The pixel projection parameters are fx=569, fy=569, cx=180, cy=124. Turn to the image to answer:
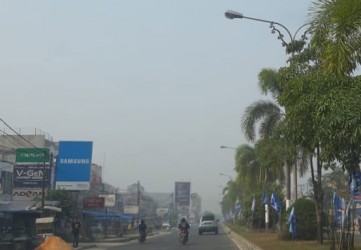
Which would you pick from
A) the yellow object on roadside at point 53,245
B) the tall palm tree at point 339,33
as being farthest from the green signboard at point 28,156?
the yellow object on roadside at point 53,245

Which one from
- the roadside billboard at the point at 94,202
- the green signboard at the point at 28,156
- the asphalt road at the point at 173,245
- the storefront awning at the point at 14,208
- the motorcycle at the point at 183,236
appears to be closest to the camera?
the storefront awning at the point at 14,208

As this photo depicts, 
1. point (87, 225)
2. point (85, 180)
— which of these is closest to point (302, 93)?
point (85, 180)

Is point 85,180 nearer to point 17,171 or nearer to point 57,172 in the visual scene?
point 57,172

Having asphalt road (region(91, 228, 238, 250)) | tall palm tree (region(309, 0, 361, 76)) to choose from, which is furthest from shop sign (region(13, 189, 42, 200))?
tall palm tree (region(309, 0, 361, 76))

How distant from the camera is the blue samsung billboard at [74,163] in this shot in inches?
1726

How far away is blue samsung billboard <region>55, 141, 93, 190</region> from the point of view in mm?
43844

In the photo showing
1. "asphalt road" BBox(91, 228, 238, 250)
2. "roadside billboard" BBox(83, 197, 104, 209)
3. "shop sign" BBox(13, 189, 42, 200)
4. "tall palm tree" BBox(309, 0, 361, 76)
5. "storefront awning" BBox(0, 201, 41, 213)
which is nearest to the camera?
"tall palm tree" BBox(309, 0, 361, 76)

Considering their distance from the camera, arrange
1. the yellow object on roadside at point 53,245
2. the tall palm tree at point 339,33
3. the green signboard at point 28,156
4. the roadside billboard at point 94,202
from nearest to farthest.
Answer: the yellow object on roadside at point 53,245 → the tall palm tree at point 339,33 → the green signboard at point 28,156 → the roadside billboard at point 94,202

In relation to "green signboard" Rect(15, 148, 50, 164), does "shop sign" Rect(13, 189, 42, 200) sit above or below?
below

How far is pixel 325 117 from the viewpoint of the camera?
482 inches

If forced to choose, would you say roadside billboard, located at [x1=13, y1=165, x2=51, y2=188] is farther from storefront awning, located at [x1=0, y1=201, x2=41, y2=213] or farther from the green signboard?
storefront awning, located at [x1=0, y1=201, x2=41, y2=213]

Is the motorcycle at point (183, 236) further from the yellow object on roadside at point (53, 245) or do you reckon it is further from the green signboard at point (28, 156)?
the yellow object on roadside at point (53, 245)

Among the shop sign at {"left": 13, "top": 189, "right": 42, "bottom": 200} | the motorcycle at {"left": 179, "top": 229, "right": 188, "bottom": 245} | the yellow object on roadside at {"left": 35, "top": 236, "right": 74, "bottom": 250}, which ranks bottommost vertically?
the motorcycle at {"left": 179, "top": 229, "right": 188, "bottom": 245}

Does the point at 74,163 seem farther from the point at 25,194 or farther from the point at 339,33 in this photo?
the point at 339,33
